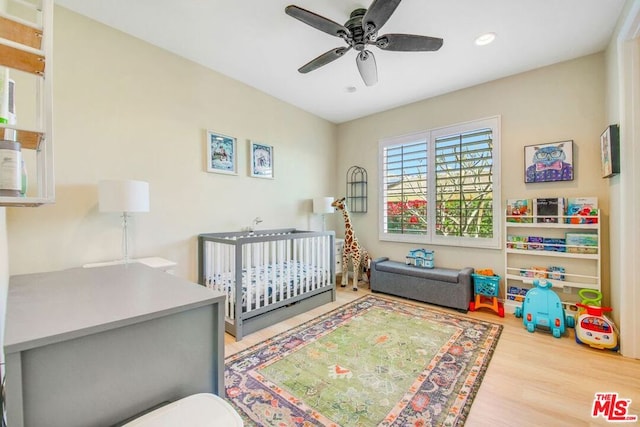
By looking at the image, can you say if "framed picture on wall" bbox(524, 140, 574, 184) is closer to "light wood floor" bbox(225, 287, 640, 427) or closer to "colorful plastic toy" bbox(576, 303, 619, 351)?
"colorful plastic toy" bbox(576, 303, 619, 351)

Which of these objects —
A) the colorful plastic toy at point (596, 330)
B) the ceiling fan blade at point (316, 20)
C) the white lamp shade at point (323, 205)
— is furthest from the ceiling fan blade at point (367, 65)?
the colorful plastic toy at point (596, 330)

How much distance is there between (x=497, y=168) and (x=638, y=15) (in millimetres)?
1581

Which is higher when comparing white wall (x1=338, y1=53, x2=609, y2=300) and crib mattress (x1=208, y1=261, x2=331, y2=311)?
white wall (x1=338, y1=53, x2=609, y2=300)

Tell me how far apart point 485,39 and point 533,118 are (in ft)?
3.80

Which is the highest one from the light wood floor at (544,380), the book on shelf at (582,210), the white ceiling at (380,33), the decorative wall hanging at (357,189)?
the white ceiling at (380,33)

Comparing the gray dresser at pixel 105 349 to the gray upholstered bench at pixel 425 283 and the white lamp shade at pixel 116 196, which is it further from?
the gray upholstered bench at pixel 425 283

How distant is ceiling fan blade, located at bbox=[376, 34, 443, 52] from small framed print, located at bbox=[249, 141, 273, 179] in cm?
196

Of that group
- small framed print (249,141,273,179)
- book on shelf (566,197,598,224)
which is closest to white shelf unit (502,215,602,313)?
book on shelf (566,197,598,224)

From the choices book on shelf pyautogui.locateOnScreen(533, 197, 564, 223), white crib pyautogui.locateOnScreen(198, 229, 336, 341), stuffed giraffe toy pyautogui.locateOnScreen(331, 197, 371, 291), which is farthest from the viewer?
stuffed giraffe toy pyautogui.locateOnScreen(331, 197, 371, 291)

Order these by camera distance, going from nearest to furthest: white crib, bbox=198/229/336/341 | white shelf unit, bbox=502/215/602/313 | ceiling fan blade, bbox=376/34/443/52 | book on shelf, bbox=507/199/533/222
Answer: ceiling fan blade, bbox=376/34/443/52 → white crib, bbox=198/229/336/341 → white shelf unit, bbox=502/215/602/313 → book on shelf, bbox=507/199/533/222

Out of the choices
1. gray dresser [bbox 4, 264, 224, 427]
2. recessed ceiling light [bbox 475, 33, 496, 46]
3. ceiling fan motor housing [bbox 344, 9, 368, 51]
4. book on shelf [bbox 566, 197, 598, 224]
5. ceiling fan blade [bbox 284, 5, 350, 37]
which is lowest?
gray dresser [bbox 4, 264, 224, 427]

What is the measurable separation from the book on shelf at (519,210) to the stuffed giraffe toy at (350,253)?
191cm

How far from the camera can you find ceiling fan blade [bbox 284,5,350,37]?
1.74m

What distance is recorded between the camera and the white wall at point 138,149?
211 cm
